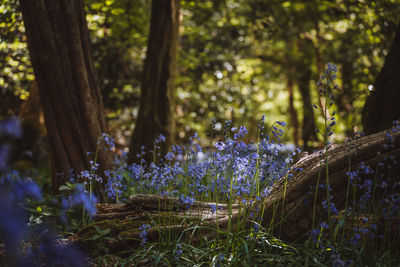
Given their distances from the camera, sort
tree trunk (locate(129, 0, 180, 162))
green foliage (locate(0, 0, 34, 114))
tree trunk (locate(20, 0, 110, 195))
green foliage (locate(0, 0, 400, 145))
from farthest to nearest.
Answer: green foliage (locate(0, 0, 400, 145)), tree trunk (locate(129, 0, 180, 162)), green foliage (locate(0, 0, 34, 114)), tree trunk (locate(20, 0, 110, 195))

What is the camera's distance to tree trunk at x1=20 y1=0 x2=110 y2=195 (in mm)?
3988

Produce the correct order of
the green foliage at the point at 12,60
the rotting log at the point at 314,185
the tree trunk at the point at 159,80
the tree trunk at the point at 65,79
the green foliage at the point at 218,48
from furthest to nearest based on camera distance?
the green foliage at the point at 218,48
the tree trunk at the point at 159,80
the green foliage at the point at 12,60
the tree trunk at the point at 65,79
the rotting log at the point at 314,185

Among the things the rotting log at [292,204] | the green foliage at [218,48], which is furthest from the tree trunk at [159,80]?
the rotting log at [292,204]

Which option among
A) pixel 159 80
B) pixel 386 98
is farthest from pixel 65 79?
pixel 386 98

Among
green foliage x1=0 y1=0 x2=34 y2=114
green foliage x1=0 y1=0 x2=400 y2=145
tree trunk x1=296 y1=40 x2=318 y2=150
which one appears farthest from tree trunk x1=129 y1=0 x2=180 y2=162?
tree trunk x1=296 y1=40 x2=318 y2=150

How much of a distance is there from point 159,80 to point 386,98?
376 centimetres

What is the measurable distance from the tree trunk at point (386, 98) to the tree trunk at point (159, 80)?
3.33m

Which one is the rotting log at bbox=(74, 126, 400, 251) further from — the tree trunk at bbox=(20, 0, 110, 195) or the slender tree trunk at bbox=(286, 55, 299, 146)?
the slender tree trunk at bbox=(286, 55, 299, 146)

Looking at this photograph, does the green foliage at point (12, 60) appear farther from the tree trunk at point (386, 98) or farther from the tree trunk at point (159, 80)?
the tree trunk at point (386, 98)

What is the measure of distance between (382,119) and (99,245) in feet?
11.6

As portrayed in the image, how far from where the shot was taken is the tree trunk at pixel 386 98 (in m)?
4.05

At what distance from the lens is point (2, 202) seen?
140 cm

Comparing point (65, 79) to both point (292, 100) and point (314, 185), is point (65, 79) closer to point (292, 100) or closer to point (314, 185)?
point (314, 185)

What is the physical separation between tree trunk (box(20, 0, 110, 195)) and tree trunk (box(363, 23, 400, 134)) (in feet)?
11.2
